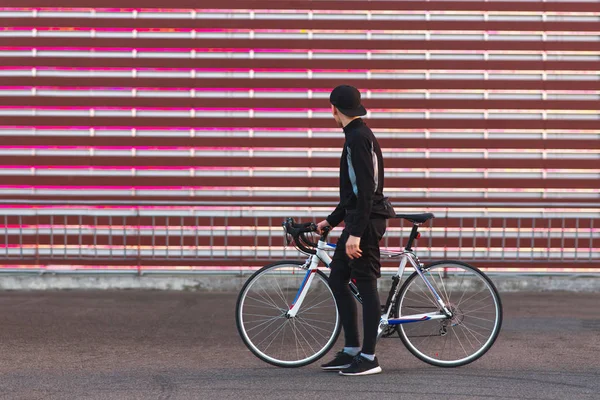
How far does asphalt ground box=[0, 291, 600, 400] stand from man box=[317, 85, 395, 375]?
237 mm

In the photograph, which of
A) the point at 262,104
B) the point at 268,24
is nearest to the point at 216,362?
the point at 262,104

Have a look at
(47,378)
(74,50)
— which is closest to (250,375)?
(47,378)

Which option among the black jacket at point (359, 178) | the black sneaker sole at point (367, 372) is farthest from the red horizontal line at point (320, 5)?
the black sneaker sole at point (367, 372)

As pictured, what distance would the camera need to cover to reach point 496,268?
10.0m

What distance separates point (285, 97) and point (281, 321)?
5.33 meters

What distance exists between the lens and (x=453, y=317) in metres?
5.54

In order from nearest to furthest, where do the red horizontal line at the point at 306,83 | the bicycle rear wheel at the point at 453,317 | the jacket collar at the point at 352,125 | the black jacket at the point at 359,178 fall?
the black jacket at the point at 359,178 → the jacket collar at the point at 352,125 → the bicycle rear wheel at the point at 453,317 → the red horizontal line at the point at 306,83

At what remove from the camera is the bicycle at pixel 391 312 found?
5.48m

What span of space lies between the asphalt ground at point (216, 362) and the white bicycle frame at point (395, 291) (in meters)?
0.34

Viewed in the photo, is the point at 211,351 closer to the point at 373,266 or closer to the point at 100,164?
the point at 373,266

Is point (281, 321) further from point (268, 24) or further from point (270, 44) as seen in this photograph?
point (268, 24)

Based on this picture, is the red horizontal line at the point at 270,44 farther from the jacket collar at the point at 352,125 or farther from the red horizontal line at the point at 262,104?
the jacket collar at the point at 352,125

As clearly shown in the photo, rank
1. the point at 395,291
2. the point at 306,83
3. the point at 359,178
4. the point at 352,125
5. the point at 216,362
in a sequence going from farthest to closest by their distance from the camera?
the point at 306,83 < the point at 216,362 < the point at 395,291 < the point at 352,125 < the point at 359,178

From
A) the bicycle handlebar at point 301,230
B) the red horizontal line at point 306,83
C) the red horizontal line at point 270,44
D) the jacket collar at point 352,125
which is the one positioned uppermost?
the red horizontal line at point 270,44
